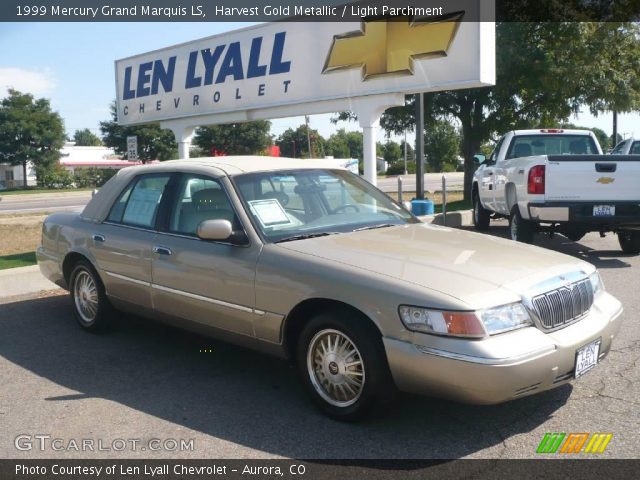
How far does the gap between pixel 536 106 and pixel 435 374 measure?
2022 cm

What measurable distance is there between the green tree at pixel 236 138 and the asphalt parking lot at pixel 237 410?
1736 inches

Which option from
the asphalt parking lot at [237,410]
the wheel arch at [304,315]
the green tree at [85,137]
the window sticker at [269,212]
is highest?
the green tree at [85,137]

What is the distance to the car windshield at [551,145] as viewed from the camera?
1173 centimetres

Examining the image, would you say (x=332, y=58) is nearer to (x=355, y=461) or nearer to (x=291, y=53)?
(x=291, y=53)

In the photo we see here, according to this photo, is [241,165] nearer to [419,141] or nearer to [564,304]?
[564,304]

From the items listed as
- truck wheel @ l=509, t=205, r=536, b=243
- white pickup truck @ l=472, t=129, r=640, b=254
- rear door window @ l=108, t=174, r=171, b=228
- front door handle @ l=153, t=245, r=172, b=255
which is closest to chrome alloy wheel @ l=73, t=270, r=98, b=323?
rear door window @ l=108, t=174, r=171, b=228

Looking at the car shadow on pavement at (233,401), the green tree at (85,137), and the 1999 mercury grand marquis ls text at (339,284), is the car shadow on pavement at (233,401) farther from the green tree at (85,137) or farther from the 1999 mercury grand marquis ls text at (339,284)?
the green tree at (85,137)

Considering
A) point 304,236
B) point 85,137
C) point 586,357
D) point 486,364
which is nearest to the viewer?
point 486,364

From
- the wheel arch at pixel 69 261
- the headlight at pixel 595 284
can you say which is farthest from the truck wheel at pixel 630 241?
the wheel arch at pixel 69 261

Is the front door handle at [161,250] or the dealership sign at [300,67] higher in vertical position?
the dealership sign at [300,67]

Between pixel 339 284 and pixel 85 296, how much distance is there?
3250 millimetres

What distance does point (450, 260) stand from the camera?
4160 millimetres

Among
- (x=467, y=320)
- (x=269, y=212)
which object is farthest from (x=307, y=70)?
(x=467, y=320)

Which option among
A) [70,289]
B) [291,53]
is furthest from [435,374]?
[291,53]
